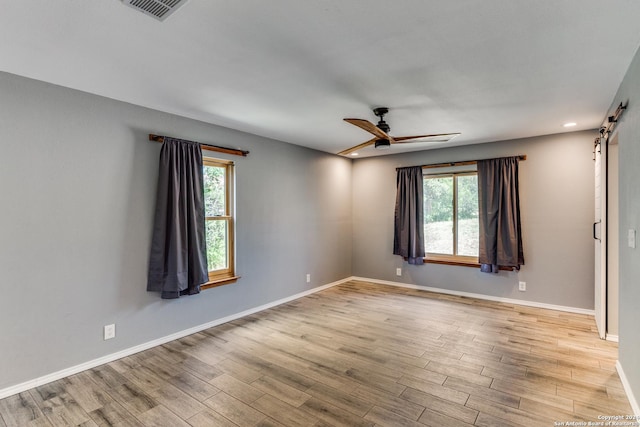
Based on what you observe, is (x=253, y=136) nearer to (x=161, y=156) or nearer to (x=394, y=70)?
(x=161, y=156)

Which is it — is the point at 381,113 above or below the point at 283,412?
above

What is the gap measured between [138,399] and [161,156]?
88.6 inches

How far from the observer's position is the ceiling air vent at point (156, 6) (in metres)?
1.67

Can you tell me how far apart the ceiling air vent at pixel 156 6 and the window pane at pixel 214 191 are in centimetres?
240

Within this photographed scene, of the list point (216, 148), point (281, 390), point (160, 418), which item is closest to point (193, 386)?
point (160, 418)

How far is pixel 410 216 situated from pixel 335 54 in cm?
387

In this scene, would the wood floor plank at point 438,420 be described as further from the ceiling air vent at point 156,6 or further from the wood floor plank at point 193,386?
the ceiling air vent at point 156,6

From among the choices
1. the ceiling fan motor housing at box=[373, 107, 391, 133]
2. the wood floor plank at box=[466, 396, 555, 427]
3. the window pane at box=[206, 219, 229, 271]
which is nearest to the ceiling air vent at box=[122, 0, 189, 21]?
the ceiling fan motor housing at box=[373, 107, 391, 133]

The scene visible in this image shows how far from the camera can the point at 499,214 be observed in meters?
4.84

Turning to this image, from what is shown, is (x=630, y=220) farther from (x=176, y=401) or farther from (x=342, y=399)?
(x=176, y=401)

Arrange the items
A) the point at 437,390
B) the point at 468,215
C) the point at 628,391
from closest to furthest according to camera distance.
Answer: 1. the point at 628,391
2. the point at 437,390
3. the point at 468,215

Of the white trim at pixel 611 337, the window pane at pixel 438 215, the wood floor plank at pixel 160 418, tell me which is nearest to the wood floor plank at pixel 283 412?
the wood floor plank at pixel 160 418

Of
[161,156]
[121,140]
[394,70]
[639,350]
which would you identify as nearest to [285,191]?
[161,156]

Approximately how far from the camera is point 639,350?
2.09 metres
